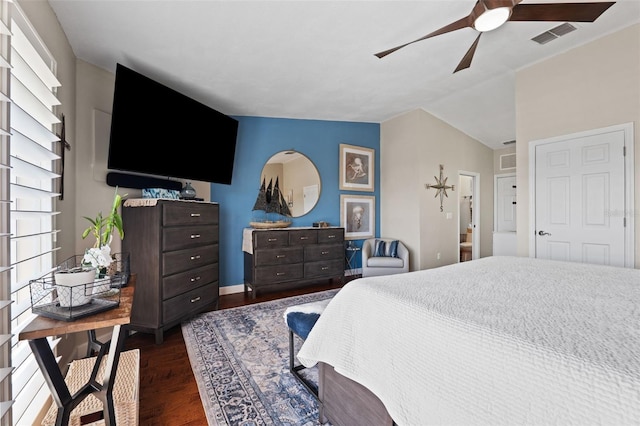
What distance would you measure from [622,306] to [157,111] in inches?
129

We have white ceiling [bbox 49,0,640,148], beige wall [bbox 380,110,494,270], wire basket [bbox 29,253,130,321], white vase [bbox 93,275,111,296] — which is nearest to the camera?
wire basket [bbox 29,253,130,321]

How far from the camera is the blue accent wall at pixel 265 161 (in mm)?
3932

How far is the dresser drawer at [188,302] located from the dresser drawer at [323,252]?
4.40 feet

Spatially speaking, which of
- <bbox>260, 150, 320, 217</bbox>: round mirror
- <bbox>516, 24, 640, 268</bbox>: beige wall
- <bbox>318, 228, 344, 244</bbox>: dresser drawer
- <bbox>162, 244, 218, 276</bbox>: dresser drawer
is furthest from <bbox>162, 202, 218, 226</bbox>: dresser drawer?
<bbox>516, 24, 640, 268</bbox>: beige wall

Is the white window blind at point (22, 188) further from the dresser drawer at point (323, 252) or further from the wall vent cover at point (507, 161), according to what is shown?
the wall vent cover at point (507, 161)

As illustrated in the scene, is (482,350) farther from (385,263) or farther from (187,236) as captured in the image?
(385,263)

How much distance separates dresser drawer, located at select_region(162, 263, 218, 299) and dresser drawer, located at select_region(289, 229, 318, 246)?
110 cm

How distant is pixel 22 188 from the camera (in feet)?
3.73

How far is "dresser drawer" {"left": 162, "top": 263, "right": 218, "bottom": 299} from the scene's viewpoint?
2.51 metres

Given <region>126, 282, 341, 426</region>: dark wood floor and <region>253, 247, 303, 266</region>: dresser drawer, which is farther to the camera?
<region>253, 247, 303, 266</region>: dresser drawer

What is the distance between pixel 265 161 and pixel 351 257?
7.15ft

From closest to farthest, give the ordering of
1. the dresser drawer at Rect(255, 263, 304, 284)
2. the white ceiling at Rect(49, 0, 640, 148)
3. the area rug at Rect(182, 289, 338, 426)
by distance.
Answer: the area rug at Rect(182, 289, 338, 426)
the white ceiling at Rect(49, 0, 640, 148)
the dresser drawer at Rect(255, 263, 304, 284)

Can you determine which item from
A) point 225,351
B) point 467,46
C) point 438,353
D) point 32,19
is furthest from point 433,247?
point 32,19

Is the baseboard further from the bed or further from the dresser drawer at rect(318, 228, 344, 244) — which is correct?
the bed
